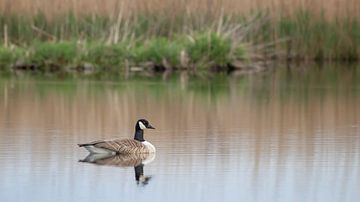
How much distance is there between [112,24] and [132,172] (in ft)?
40.2

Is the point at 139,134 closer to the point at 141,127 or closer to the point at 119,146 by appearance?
the point at 141,127

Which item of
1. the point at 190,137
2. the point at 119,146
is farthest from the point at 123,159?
the point at 190,137

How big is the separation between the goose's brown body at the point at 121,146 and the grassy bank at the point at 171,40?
10.2 meters

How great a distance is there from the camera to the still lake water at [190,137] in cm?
837

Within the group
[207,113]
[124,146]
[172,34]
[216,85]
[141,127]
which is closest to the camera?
[124,146]

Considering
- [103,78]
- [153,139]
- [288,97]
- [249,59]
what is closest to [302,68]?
[249,59]

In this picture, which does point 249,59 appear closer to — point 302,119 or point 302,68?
point 302,68

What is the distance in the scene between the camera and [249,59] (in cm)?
2159

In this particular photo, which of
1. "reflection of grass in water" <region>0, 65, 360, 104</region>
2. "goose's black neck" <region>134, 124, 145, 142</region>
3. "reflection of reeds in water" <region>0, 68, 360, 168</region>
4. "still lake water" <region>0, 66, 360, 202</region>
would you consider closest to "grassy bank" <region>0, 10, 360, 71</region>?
"reflection of grass in water" <region>0, 65, 360, 104</region>

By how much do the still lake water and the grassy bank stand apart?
212 cm

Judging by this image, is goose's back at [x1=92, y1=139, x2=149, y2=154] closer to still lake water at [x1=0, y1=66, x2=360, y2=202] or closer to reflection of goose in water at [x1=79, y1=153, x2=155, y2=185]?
reflection of goose in water at [x1=79, y1=153, x2=155, y2=185]

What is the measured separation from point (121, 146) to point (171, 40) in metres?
11.5

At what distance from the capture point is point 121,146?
10.1 m

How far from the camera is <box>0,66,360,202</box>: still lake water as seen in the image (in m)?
8.37
